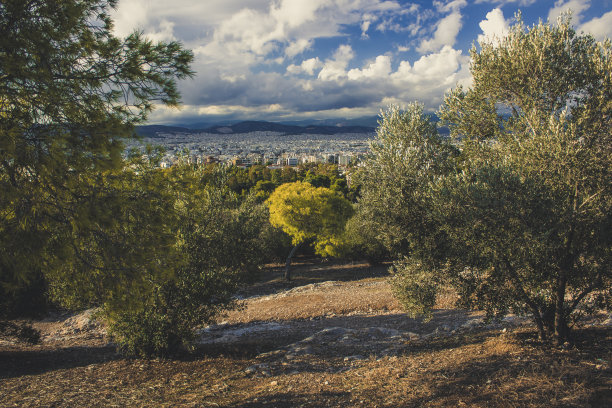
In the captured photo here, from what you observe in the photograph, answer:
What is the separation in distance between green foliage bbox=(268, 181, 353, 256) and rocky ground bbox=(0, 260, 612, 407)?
14187 mm

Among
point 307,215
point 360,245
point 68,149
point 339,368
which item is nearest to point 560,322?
point 339,368

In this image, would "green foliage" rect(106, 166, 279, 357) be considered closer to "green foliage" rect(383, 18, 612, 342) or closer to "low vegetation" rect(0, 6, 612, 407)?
"low vegetation" rect(0, 6, 612, 407)

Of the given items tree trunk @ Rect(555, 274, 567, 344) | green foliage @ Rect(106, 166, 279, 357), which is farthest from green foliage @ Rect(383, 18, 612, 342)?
green foliage @ Rect(106, 166, 279, 357)

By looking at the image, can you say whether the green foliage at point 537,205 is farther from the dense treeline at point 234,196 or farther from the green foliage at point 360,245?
the green foliage at point 360,245

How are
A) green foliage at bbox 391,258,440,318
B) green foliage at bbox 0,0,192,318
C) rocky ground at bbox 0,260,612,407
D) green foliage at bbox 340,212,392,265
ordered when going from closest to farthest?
green foliage at bbox 0,0,192,318
rocky ground at bbox 0,260,612,407
green foliage at bbox 391,258,440,318
green foliage at bbox 340,212,392,265

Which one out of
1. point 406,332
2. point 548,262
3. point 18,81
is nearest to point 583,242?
point 548,262

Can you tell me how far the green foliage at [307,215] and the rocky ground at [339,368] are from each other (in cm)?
1419

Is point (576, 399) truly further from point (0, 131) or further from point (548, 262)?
point (0, 131)

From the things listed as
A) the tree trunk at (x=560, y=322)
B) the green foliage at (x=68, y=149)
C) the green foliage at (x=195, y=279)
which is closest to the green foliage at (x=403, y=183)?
the tree trunk at (x=560, y=322)

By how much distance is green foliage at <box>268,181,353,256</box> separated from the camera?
3070 cm

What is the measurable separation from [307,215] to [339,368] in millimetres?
21464

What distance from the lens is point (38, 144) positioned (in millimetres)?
4848

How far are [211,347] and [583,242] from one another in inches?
476

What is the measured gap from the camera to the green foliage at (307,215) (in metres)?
30.7
